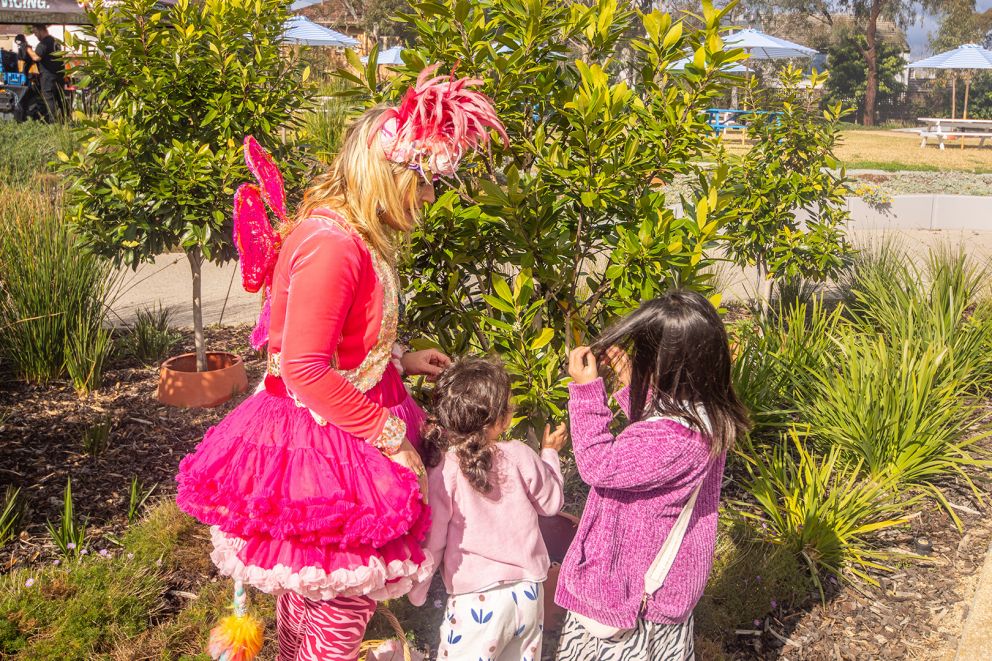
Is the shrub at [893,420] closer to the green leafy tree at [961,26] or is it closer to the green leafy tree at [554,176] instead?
the green leafy tree at [554,176]

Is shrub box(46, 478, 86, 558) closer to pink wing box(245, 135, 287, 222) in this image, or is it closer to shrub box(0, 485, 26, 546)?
shrub box(0, 485, 26, 546)

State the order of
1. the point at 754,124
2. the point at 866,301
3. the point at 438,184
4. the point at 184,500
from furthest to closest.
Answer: the point at 754,124, the point at 866,301, the point at 438,184, the point at 184,500

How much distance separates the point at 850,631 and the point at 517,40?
2463 millimetres

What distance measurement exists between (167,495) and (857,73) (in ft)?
132

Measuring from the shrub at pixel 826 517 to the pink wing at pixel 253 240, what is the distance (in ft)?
7.80

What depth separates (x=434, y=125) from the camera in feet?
6.70

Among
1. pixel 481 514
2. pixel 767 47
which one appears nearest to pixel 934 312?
pixel 481 514

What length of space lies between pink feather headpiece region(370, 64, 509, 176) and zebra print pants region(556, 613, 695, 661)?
1287mm

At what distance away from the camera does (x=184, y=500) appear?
2123 mm

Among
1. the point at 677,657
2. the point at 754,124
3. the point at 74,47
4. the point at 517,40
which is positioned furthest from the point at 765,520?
the point at 74,47

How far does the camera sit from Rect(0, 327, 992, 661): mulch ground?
10.5ft

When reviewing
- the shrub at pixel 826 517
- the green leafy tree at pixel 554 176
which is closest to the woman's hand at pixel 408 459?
the green leafy tree at pixel 554 176

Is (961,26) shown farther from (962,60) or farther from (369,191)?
(369,191)

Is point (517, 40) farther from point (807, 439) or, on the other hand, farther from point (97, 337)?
point (97, 337)
